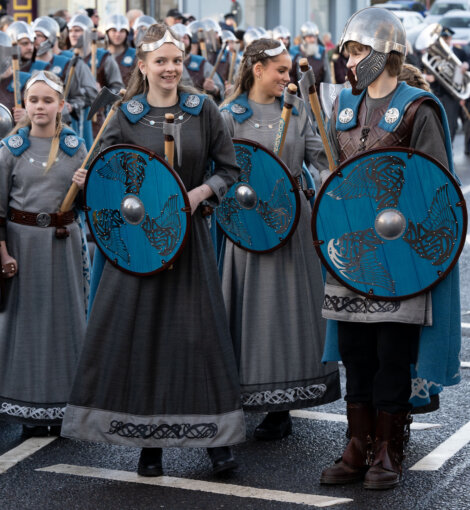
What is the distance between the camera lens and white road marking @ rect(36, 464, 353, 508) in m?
4.80

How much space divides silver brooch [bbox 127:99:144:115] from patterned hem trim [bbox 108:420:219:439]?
1.19m

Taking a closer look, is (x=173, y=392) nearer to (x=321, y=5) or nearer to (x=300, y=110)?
(x=300, y=110)

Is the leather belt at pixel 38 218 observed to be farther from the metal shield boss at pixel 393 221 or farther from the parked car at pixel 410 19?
the parked car at pixel 410 19

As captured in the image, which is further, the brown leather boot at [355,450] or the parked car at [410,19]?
the parked car at [410,19]

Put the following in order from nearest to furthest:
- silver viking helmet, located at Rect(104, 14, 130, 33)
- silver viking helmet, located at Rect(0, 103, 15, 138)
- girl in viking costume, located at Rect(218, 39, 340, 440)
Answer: girl in viking costume, located at Rect(218, 39, 340, 440) < silver viking helmet, located at Rect(0, 103, 15, 138) < silver viking helmet, located at Rect(104, 14, 130, 33)

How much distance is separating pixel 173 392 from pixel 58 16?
13678mm

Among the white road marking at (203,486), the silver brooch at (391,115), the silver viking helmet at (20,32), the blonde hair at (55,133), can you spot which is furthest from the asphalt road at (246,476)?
the silver viking helmet at (20,32)

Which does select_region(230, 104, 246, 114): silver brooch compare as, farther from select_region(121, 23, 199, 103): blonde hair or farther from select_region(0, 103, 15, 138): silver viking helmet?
select_region(0, 103, 15, 138): silver viking helmet

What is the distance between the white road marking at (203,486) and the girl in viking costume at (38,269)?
0.50 m

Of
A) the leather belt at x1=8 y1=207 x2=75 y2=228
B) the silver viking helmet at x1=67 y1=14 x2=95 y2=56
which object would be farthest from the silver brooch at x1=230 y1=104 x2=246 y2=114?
the silver viking helmet at x1=67 y1=14 x2=95 y2=56

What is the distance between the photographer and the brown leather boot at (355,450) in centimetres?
496

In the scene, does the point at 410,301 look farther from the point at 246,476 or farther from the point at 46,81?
the point at 46,81

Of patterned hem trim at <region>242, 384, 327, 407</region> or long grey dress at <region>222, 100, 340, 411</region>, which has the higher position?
long grey dress at <region>222, 100, 340, 411</region>

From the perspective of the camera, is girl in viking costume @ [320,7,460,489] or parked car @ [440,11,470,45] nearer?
girl in viking costume @ [320,7,460,489]
